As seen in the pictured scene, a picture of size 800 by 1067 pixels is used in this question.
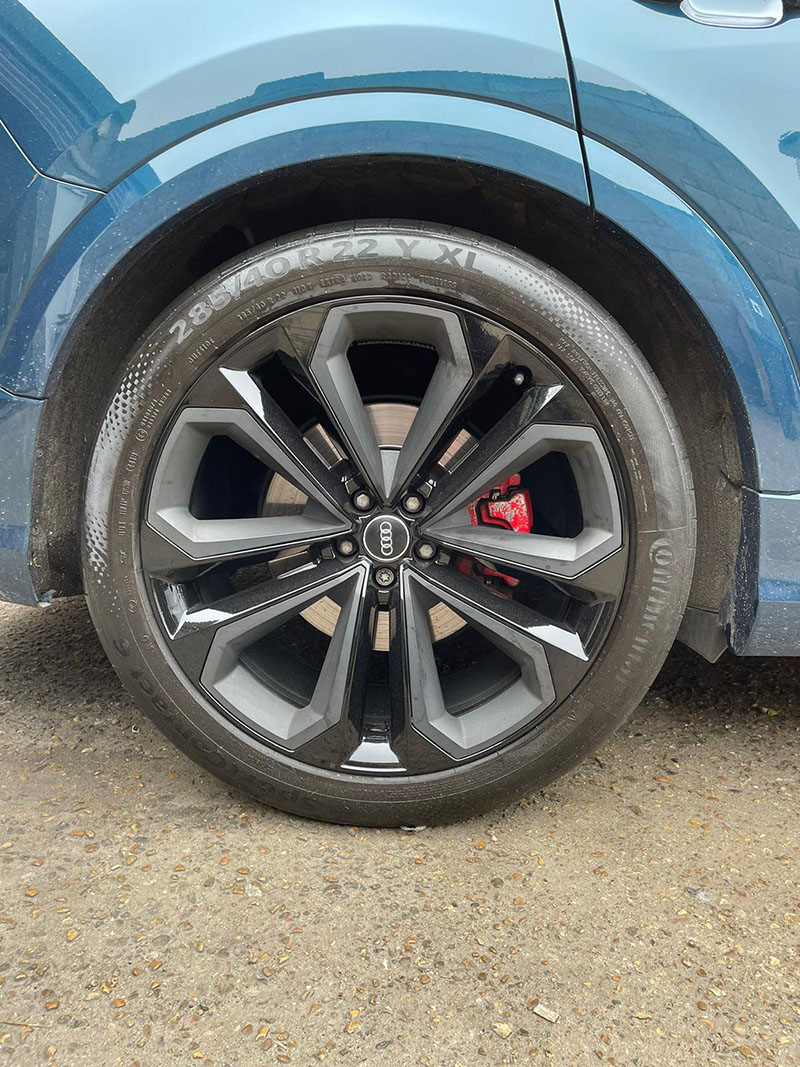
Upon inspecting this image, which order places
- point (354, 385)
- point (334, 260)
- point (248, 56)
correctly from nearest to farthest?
point (248, 56)
point (334, 260)
point (354, 385)

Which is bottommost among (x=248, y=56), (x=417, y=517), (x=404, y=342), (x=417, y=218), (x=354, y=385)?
(x=417, y=517)

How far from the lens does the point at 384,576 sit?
5.37 ft

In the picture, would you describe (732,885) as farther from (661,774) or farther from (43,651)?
(43,651)

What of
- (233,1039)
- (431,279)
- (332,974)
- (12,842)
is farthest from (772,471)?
(12,842)

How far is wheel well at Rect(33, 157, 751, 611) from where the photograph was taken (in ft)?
5.01

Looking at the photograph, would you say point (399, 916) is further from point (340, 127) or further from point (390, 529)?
point (340, 127)

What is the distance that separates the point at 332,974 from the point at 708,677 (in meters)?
1.36

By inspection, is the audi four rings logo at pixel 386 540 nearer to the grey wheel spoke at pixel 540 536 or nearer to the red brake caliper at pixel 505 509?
the grey wheel spoke at pixel 540 536

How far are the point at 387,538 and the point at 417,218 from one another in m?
0.63

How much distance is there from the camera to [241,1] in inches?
54.2

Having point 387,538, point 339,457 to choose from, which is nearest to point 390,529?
point 387,538

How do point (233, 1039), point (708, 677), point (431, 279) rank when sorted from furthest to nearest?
point (708, 677) → point (431, 279) → point (233, 1039)

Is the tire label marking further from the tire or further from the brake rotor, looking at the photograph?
the brake rotor

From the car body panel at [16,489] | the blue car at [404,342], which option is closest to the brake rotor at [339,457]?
the blue car at [404,342]
